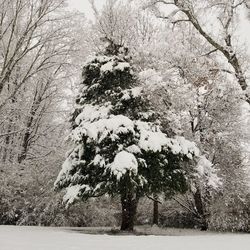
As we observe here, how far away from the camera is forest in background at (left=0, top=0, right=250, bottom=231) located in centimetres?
1444

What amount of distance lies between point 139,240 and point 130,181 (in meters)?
2.49

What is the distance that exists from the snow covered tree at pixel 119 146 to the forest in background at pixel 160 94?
0.83 metres

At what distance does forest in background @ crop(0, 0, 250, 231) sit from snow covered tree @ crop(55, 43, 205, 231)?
830 mm

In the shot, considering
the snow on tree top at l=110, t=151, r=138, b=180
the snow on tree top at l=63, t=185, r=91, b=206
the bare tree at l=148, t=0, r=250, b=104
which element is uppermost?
the bare tree at l=148, t=0, r=250, b=104

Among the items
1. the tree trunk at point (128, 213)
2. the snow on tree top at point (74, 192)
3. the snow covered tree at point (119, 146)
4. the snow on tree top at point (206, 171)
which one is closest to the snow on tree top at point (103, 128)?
the snow covered tree at point (119, 146)

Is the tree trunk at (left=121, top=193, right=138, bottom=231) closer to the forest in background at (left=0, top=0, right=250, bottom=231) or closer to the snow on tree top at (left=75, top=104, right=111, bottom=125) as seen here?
the forest in background at (left=0, top=0, right=250, bottom=231)

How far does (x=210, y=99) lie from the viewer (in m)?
16.6

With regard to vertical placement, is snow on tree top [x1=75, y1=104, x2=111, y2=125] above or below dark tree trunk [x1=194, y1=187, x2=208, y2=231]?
above

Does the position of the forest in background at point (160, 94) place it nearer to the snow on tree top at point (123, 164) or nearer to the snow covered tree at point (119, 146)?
the snow covered tree at point (119, 146)

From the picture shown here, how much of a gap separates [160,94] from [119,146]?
3.00 metres

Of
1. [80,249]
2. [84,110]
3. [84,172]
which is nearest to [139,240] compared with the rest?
[80,249]

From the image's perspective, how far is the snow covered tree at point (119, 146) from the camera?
37.8 feet

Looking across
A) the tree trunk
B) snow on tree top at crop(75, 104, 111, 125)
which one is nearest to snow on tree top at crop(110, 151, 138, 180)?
snow on tree top at crop(75, 104, 111, 125)

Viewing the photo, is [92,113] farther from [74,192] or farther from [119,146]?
[74,192]
